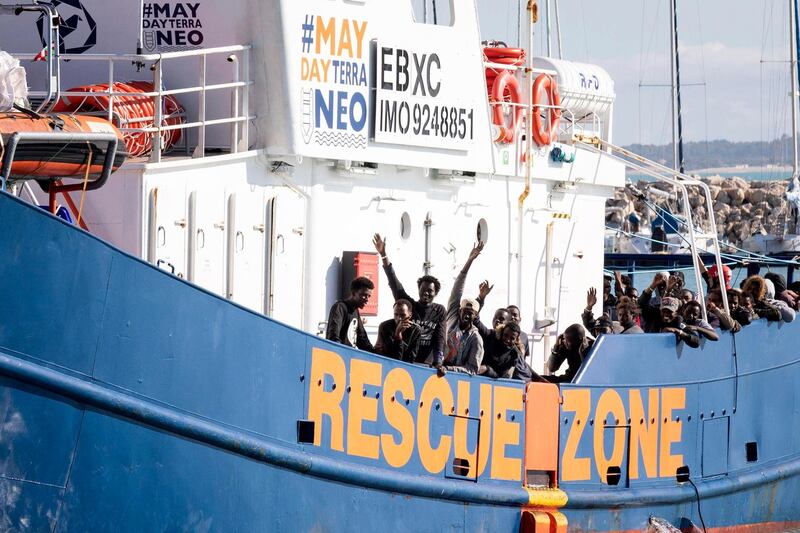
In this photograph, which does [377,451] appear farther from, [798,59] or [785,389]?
[798,59]

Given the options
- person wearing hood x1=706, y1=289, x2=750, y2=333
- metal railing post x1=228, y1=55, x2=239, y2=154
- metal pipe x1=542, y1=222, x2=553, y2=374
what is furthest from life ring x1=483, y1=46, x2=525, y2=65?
metal railing post x1=228, y1=55, x2=239, y2=154

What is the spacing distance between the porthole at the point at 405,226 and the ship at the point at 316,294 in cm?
2

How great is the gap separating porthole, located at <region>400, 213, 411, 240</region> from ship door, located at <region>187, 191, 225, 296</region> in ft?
6.36

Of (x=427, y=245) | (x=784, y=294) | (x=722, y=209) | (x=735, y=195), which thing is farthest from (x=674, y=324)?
(x=735, y=195)

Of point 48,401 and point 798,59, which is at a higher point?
point 798,59

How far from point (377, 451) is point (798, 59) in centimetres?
3648

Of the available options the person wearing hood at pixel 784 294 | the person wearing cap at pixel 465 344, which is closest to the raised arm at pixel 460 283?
the person wearing cap at pixel 465 344

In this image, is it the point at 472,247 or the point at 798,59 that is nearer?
the point at 472,247

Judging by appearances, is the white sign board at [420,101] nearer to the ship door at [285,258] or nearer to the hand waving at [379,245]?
the hand waving at [379,245]

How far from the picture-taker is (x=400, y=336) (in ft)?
31.5

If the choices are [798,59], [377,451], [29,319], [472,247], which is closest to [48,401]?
[29,319]

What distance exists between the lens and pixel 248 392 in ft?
26.9

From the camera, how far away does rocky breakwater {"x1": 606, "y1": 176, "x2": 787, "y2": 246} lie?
66.4 meters

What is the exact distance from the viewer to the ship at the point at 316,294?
24.3ft
